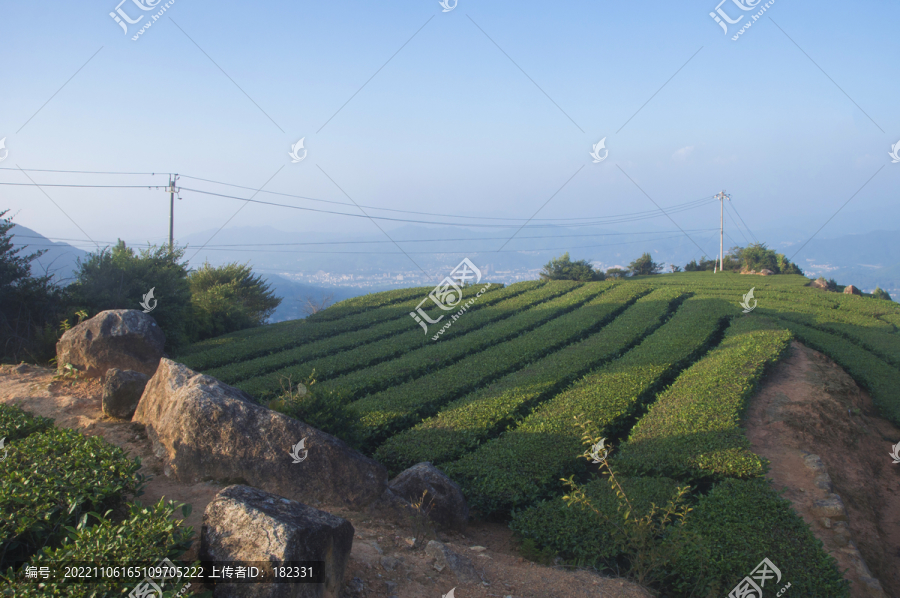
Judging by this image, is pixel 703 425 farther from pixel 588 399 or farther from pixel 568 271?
pixel 568 271

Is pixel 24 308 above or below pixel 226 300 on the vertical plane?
below

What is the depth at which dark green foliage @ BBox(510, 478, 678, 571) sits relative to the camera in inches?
212

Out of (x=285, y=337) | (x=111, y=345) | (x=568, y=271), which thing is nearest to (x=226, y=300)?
(x=285, y=337)

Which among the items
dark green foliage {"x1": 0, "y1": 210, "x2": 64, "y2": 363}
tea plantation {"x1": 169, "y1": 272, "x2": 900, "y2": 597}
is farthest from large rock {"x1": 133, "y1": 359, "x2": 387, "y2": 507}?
dark green foliage {"x1": 0, "y1": 210, "x2": 64, "y2": 363}

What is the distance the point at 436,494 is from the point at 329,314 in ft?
50.6

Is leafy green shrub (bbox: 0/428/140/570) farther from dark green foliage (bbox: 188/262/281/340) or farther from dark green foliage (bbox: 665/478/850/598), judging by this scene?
dark green foliage (bbox: 188/262/281/340)

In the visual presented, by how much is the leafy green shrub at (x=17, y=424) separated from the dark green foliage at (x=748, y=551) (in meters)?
7.49

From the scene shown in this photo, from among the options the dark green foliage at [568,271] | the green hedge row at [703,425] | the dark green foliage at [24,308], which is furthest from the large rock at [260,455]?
the dark green foliage at [568,271]

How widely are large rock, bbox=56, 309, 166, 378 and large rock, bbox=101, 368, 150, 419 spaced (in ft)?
8.85

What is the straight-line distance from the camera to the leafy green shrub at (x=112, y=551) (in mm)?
2936

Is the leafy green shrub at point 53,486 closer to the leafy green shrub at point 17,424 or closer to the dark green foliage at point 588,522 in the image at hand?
the leafy green shrub at point 17,424

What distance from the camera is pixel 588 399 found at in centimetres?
948

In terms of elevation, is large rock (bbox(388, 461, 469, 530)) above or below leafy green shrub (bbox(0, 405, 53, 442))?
below

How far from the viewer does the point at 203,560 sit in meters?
3.62
